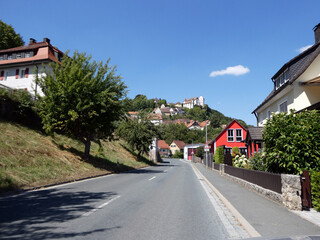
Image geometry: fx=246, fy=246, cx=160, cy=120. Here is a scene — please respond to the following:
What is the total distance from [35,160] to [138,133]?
23.5 m

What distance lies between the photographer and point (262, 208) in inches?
302

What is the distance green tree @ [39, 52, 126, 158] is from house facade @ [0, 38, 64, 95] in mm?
18299

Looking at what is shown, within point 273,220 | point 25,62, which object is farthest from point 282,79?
point 25,62

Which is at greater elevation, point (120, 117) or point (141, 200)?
point (120, 117)

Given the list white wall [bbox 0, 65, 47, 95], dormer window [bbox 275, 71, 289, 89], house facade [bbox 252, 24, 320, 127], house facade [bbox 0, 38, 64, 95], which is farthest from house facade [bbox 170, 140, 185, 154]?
house facade [bbox 252, 24, 320, 127]

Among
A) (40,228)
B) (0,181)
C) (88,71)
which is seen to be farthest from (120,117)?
(40,228)

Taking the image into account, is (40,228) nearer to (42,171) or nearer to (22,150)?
(42,171)

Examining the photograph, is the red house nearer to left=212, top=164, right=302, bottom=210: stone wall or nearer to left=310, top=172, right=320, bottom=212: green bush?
left=212, top=164, right=302, bottom=210: stone wall

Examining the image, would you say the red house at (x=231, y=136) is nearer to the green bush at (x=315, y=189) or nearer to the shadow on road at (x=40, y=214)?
the green bush at (x=315, y=189)

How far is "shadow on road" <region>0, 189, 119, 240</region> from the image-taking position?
4734mm

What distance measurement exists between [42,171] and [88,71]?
9601 millimetres

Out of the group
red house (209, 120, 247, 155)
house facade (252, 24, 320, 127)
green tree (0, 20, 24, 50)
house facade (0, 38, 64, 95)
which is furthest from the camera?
red house (209, 120, 247, 155)

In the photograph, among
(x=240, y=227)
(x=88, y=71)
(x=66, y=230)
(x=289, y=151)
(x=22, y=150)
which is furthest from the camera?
(x=88, y=71)

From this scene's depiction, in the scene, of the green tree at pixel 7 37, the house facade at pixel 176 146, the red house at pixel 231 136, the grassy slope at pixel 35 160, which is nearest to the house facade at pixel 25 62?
the green tree at pixel 7 37
